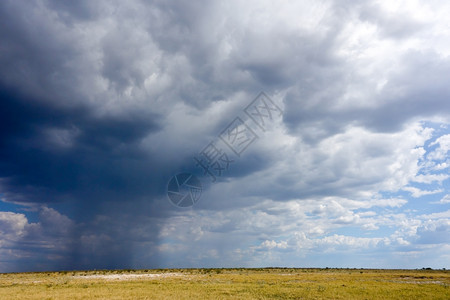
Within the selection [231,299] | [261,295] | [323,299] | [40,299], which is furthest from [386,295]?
[40,299]

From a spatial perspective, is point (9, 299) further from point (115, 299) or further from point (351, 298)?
point (351, 298)

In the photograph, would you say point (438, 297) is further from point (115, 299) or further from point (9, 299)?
point (9, 299)

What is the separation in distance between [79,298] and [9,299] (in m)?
7.96

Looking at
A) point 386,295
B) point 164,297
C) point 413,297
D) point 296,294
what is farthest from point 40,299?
point 413,297

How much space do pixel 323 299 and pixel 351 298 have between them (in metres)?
3.29

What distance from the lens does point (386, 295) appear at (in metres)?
35.6

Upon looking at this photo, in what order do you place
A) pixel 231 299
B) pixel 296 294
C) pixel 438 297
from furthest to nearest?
pixel 296 294, pixel 438 297, pixel 231 299

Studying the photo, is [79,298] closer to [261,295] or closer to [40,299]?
[40,299]

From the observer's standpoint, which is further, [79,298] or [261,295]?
[261,295]

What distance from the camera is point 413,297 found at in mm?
34469

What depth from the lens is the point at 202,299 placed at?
31.8m

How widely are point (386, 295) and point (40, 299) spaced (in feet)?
132

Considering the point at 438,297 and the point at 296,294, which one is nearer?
the point at 438,297

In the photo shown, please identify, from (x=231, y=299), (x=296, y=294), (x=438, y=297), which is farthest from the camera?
(x=296, y=294)
